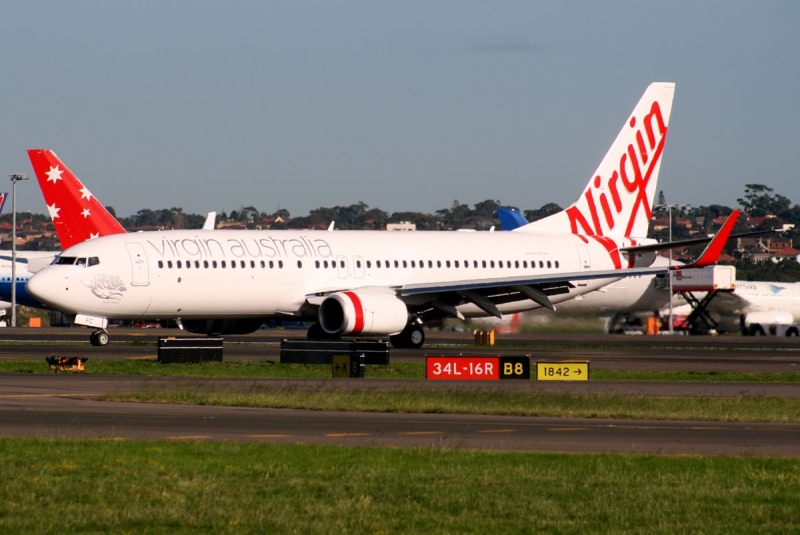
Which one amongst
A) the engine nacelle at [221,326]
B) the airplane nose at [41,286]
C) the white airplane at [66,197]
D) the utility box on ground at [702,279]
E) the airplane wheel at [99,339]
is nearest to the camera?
the airplane nose at [41,286]

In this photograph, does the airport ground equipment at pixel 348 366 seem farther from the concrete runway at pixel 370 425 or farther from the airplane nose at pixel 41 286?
the airplane nose at pixel 41 286

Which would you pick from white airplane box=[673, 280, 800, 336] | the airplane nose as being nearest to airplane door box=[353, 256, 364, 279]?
the airplane nose

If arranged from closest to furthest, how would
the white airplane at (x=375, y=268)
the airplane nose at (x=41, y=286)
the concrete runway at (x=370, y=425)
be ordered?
the concrete runway at (x=370, y=425), the airplane nose at (x=41, y=286), the white airplane at (x=375, y=268)

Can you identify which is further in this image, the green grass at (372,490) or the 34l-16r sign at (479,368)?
the 34l-16r sign at (479,368)

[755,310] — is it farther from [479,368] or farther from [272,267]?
[479,368]

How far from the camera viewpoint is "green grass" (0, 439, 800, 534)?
1327cm

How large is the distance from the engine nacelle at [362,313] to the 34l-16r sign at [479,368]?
1148 cm

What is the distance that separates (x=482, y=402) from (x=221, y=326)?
27.3 meters

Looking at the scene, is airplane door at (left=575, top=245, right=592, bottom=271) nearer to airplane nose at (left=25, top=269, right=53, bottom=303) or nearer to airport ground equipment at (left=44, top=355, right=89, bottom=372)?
airplane nose at (left=25, top=269, right=53, bottom=303)

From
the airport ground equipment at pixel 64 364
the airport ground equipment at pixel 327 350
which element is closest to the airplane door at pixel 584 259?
the airport ground equipment at pixel 327 350

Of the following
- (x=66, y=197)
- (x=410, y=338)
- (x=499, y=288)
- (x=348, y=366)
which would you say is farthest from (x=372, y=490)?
(x=66, y=197)

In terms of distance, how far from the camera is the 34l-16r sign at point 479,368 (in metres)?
36.1

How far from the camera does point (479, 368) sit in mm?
36656

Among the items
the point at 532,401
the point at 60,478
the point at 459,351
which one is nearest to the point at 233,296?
the point at 459,351
